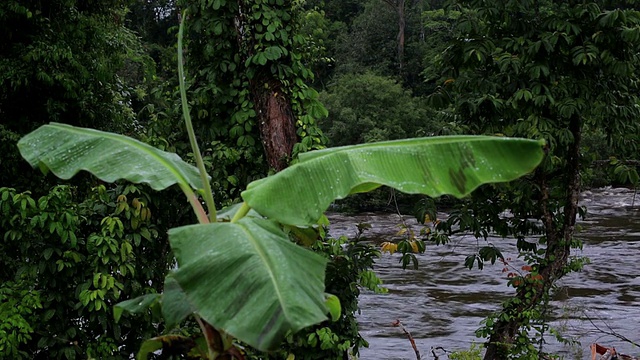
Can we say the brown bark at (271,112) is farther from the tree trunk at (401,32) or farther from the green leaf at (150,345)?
the tree trunk at (401,32)

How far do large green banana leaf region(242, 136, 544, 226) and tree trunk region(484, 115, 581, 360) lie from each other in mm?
3855

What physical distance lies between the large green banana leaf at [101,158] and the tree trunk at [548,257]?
158 inches

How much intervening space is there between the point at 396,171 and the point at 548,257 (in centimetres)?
407

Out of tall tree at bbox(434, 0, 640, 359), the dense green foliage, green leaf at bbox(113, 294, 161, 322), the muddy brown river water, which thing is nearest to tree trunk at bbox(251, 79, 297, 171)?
the dense green foliage

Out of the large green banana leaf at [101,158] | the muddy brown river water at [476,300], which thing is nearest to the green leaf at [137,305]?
the large green banana leaf at [101,158]

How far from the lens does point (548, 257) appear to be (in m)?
5.99

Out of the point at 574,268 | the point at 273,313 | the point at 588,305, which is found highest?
the point at 273,313

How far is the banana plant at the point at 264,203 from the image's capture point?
183 centimetres

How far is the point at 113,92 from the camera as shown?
32.7 feet

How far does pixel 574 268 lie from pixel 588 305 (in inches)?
211

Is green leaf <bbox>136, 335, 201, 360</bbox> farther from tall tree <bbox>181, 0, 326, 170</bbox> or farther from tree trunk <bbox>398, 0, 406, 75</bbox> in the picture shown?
tree trunk <bbox>398, 0, 406, 75</bbox>

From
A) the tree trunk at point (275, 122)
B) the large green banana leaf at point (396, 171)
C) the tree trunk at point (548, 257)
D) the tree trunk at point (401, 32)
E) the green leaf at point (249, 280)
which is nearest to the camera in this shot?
the green leaf at point (249, 280)

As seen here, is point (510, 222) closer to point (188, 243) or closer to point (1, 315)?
point (1, 315)

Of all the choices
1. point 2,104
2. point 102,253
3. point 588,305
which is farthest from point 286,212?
point 588,305
